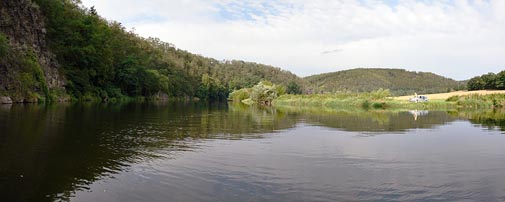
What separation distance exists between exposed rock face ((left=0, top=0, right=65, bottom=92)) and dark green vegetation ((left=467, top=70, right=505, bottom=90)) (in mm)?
101009

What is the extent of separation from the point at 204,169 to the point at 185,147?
4.68 metres

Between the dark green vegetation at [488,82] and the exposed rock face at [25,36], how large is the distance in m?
101

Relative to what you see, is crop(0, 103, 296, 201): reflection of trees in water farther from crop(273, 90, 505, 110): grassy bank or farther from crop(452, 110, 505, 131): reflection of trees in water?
crop(273, 90, 505, 110): grassy bank

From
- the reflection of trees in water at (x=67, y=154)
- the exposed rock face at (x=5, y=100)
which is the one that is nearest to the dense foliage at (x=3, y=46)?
the exposed rock face at (x=5, y=100)

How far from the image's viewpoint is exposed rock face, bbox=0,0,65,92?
182 ft

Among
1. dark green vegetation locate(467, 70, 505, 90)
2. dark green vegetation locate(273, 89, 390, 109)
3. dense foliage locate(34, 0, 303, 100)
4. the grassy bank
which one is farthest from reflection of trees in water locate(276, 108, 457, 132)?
dark green vegetation locate(467, 70, 505, 90)

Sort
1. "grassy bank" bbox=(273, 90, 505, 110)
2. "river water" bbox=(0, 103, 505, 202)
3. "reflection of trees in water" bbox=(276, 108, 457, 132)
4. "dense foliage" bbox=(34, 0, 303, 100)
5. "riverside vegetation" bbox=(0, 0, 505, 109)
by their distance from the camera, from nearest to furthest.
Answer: "river water" bbox=(0, 103, 505, 202), "reflection of trees in water" bbox=(276, 108, 457, 132), "riverside vegetation" bbox=(0, 0, 505, 109), "grassy bank" bbox=(273, 90, 505, 110), "dense foliage" bbox=(34, 0, 303, 100)

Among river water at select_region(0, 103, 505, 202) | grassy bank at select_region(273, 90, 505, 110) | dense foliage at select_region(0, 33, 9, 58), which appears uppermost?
dense foliage at select_region(0, 33, 9, 58)

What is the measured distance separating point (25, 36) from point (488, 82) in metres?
107

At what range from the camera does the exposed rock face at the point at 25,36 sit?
2187 inches

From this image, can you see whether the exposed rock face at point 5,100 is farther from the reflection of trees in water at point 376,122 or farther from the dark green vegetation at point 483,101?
the dark green vegetation at point 483,101

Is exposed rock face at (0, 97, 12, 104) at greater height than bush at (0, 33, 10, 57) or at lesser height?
lesser

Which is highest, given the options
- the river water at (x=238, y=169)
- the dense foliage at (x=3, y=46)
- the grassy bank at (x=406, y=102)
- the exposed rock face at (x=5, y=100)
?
the dense foliage at (x=3, y=46)

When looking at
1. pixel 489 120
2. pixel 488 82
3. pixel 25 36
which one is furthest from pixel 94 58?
pixel 488 82
